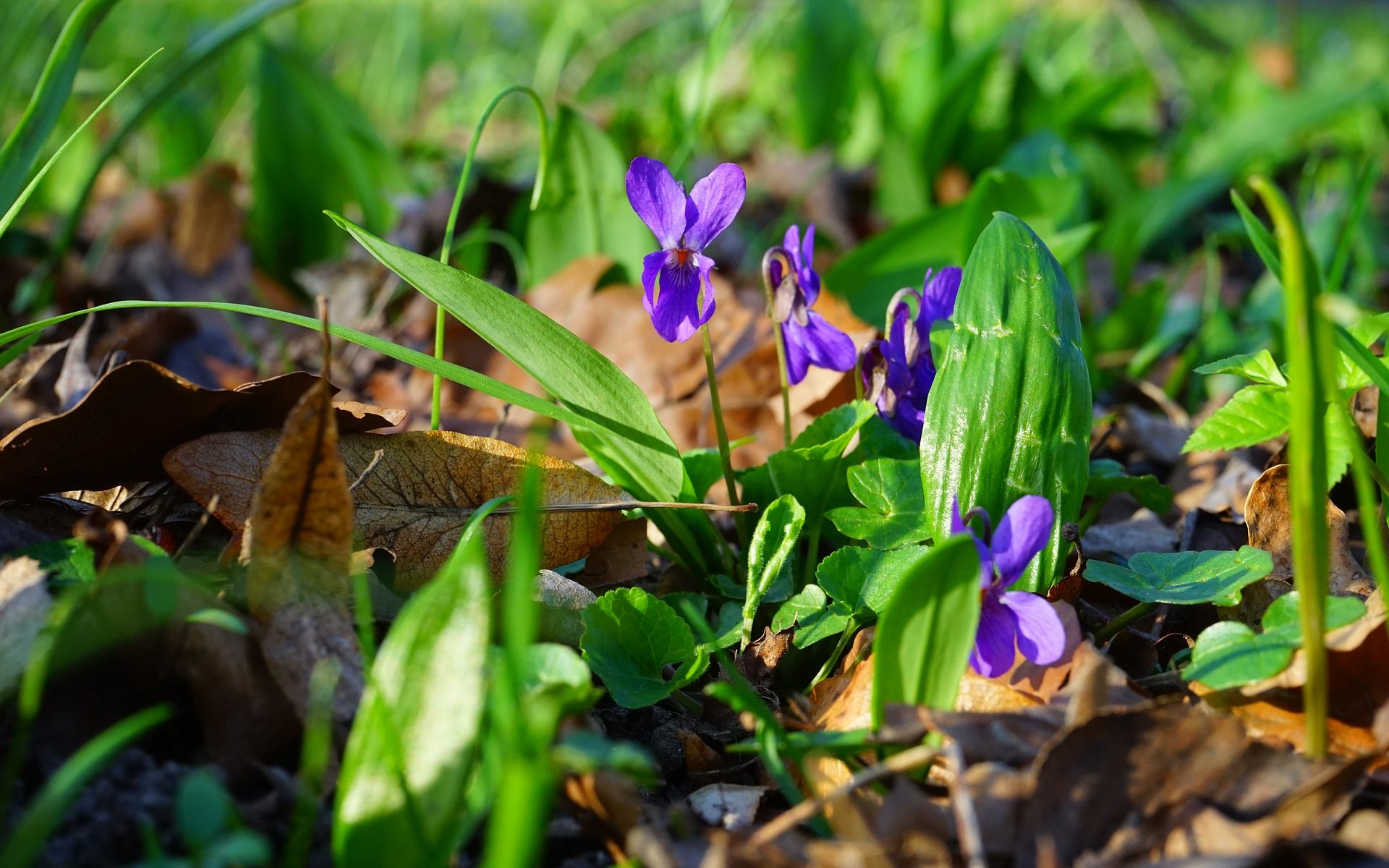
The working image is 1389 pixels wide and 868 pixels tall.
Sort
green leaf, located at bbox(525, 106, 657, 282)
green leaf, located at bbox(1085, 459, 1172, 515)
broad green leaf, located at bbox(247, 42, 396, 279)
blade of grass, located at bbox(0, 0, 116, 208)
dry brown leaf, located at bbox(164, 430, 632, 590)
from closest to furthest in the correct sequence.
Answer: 1. dry brown leaf, located at bbox(164, 430, 632, 590)
2. green leaf, located at bbox(1085, 459, 1172, 515)
3. blade of grass, located at bbox(0, 0, 116, 208)
4. green leaf, located at bbox(525, 106, 657, 282)
5. broad green leaf, located at bbox(247, 42, 396, 279)

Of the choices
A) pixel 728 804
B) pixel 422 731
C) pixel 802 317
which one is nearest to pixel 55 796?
pixel 422 731

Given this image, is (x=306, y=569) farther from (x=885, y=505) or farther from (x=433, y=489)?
(x=885, y=505)

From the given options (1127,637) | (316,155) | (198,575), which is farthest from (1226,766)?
(316,155)

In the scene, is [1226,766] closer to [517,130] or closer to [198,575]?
[198,575]

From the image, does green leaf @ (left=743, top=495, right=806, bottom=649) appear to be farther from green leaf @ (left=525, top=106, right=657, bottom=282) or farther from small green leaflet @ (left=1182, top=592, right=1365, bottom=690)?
green leaf @ (left=525, top=106, right=657, bottom=282)

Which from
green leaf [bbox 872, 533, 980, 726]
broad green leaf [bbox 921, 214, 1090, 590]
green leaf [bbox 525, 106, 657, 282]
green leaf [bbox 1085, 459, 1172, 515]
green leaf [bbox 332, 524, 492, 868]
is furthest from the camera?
green leaf [bbox 525, 106, 657, 282]

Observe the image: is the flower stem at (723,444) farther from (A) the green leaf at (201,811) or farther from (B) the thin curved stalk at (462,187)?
(A) the green leaf at (201,811)

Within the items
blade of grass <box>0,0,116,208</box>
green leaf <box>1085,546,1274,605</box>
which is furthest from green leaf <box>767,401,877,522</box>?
blade of grass <box>0,0,116,208</box>
